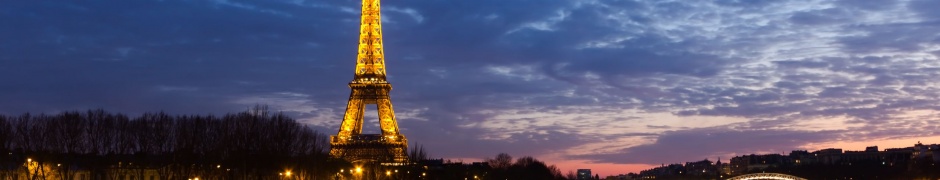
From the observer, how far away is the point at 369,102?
484ft

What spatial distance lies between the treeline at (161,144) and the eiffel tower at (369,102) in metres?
37.4

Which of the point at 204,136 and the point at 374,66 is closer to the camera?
the point at 204,136

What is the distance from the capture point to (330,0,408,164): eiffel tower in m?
144

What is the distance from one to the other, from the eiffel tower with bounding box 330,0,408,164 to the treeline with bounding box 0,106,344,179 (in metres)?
37.4

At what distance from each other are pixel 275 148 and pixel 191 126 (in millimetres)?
7110

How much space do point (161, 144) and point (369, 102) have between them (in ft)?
168

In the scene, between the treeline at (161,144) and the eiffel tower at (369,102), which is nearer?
the treeline at (161,144)

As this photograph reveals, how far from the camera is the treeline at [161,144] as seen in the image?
9375 centimetres

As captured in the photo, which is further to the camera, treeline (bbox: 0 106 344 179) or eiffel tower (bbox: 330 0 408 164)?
eiffel tower (bbox: 330 0 408 164)

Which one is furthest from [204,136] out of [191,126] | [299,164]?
[299,164]

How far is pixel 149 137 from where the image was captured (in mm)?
97875

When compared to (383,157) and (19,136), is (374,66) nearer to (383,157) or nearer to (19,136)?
A: (383,157)

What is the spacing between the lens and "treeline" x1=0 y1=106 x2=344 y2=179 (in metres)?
93.8

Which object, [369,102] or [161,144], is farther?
[369,102]
